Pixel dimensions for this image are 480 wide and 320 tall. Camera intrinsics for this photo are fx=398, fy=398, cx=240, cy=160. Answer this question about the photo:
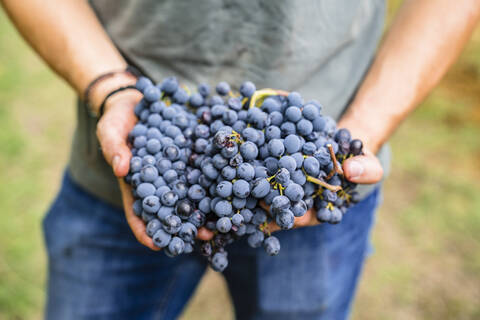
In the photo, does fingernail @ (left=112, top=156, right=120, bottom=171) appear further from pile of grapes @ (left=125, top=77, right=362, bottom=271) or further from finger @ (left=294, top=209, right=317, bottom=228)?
finger @ (left=294, top=209, right=317, bottom=228)

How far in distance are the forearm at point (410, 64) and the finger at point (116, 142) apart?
594mm

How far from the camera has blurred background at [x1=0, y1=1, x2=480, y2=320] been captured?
7.85ft

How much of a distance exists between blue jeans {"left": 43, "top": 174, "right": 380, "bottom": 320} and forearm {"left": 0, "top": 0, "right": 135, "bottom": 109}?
39 cm

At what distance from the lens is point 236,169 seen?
0.85 m

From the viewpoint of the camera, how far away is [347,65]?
1.17 m

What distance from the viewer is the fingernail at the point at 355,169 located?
889 mm

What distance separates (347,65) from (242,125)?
0.45 metres

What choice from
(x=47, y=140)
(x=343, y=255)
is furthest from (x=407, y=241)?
(x=47, y=140)

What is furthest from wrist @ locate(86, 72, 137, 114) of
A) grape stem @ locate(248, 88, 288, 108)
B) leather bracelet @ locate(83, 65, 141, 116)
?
grape stem @ locate(248, 88, 288, 108)

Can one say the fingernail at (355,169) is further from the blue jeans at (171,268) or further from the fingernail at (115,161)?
the fingernail at (115,161)

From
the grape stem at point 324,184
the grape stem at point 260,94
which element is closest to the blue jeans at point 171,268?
the grape stem at point 324,184

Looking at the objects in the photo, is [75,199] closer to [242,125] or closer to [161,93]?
[161,93]

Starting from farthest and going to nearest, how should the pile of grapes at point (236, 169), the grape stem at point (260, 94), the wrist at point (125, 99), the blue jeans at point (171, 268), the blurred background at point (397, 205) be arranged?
the blurred background at point (397, 205) < the blue jeans at point (171, 268) < the wrist at point (125, 99) < the grape stem at point (260, 94) < the pile of grapes at point (236, 169)

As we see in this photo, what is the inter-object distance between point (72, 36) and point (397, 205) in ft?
8.34
